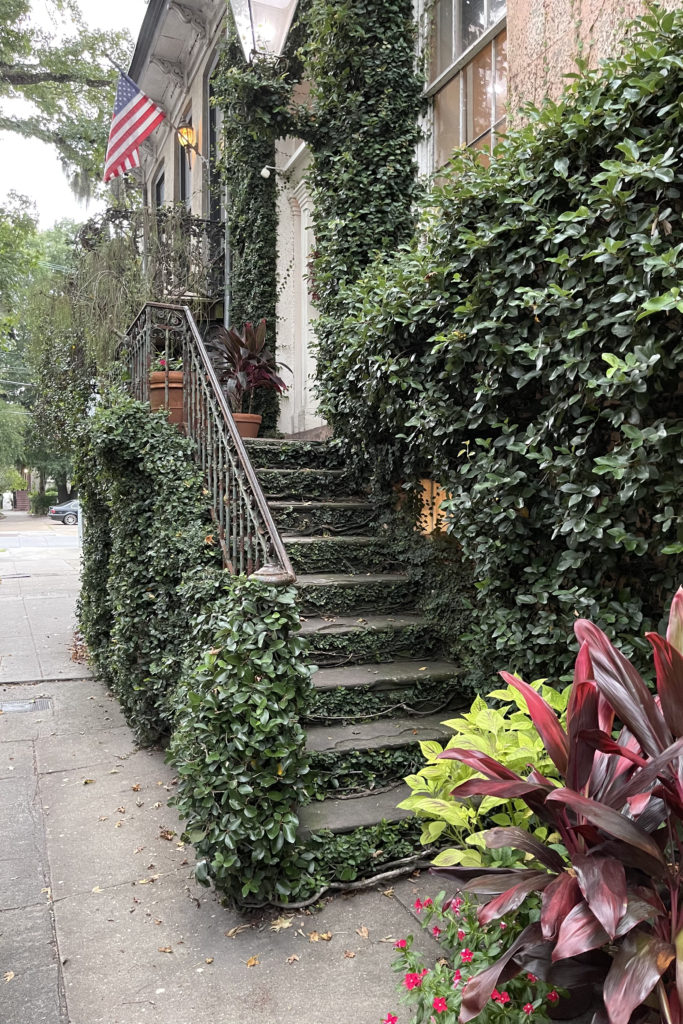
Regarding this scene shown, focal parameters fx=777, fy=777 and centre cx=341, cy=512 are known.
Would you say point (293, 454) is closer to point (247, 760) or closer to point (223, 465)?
point (223, 465)

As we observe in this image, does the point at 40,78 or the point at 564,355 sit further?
the point at 40,78

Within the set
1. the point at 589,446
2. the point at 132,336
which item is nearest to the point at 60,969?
the point at 589,446

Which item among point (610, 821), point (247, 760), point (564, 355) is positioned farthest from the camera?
point (247, 760)

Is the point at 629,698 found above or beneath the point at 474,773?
above

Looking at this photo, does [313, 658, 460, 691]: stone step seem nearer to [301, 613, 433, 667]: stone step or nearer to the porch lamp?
[301, 613, 433, 667]: stone step

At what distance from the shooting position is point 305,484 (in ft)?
19.6

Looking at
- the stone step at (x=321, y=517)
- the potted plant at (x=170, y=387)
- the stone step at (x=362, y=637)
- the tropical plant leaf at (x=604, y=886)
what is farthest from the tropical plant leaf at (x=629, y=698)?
the potted plant at (x=170, y=387)

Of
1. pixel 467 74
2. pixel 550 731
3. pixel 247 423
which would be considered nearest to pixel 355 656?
pixel 550 731

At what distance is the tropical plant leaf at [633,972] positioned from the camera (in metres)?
1.75

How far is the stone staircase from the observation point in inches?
146

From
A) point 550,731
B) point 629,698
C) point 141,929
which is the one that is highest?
point 629,698

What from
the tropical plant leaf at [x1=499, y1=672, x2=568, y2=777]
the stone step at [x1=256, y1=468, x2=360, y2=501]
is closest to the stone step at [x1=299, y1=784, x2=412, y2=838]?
the tropical plant leaf at [x1=499, y1=672, x2=568, y2=777]

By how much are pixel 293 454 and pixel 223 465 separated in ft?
5.74

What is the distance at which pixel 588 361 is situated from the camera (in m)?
2.97
